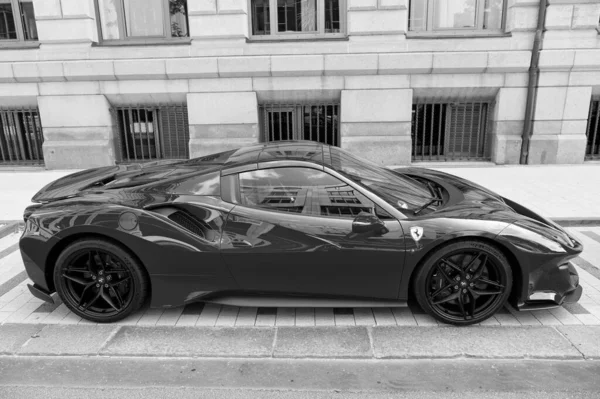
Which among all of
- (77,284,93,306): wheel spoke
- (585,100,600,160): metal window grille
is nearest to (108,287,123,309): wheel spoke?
(77,284,93,306): wheel spoke

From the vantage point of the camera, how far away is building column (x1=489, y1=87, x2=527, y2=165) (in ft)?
32.3

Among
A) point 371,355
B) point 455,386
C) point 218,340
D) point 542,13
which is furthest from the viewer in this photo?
point 542,13

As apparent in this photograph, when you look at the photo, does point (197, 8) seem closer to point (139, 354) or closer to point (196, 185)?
point (196, 185)

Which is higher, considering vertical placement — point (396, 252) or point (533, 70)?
point (533, 70)

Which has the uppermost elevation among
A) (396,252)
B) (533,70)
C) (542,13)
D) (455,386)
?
(542,13)

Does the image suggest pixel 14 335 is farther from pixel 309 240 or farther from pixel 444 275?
pixel 444 275

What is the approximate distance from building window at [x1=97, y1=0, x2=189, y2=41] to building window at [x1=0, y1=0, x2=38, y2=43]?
1913mm

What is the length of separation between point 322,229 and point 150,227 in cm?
133

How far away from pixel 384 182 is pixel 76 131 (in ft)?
31.0

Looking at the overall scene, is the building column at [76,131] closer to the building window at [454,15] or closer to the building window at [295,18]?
the building window at [295,18]

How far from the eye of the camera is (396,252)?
3.06 meters

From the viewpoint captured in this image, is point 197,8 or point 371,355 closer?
point 371,355

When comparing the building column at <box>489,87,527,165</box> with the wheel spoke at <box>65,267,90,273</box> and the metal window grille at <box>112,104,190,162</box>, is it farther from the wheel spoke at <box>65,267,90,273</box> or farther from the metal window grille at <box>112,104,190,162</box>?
the wheel spoke at <box>65,267,90,273</box>

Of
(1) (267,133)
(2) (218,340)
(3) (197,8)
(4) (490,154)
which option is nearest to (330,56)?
(1) (267,133)
